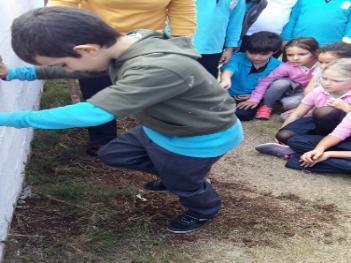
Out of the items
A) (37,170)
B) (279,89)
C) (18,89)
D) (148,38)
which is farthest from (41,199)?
(279,89)

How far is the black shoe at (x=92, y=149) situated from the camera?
120 inches

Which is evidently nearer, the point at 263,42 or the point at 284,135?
the point at 284,135

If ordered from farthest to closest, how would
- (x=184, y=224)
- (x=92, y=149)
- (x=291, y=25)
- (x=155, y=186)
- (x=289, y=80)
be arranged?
1. (x=291, y=25)
2. (x=289, y=80)
3. (x=92, y=149)
4. (x=155, y=186)
5. (x=184, y=224)

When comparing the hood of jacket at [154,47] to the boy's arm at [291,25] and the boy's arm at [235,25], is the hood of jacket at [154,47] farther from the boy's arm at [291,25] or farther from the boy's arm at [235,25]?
the boy's arm at [291,25]

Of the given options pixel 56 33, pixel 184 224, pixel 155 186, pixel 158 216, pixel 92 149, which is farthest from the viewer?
pixel 92 149

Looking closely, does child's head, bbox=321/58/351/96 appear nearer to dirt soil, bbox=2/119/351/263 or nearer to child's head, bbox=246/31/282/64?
dirt soil, bbox=2/119/351/263

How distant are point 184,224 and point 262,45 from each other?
2079 mm

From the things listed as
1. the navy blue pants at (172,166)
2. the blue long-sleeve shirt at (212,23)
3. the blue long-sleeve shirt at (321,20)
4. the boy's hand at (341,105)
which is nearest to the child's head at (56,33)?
the navy blue pants at (172,166)

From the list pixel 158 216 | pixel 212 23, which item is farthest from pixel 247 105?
pixel 158 216

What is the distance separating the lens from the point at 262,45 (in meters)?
4.02

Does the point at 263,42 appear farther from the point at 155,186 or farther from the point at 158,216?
the point at 158,216

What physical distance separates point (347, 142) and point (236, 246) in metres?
1.23

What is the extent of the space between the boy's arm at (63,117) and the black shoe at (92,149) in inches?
54.1

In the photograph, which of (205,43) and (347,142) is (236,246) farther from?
(205,43)
